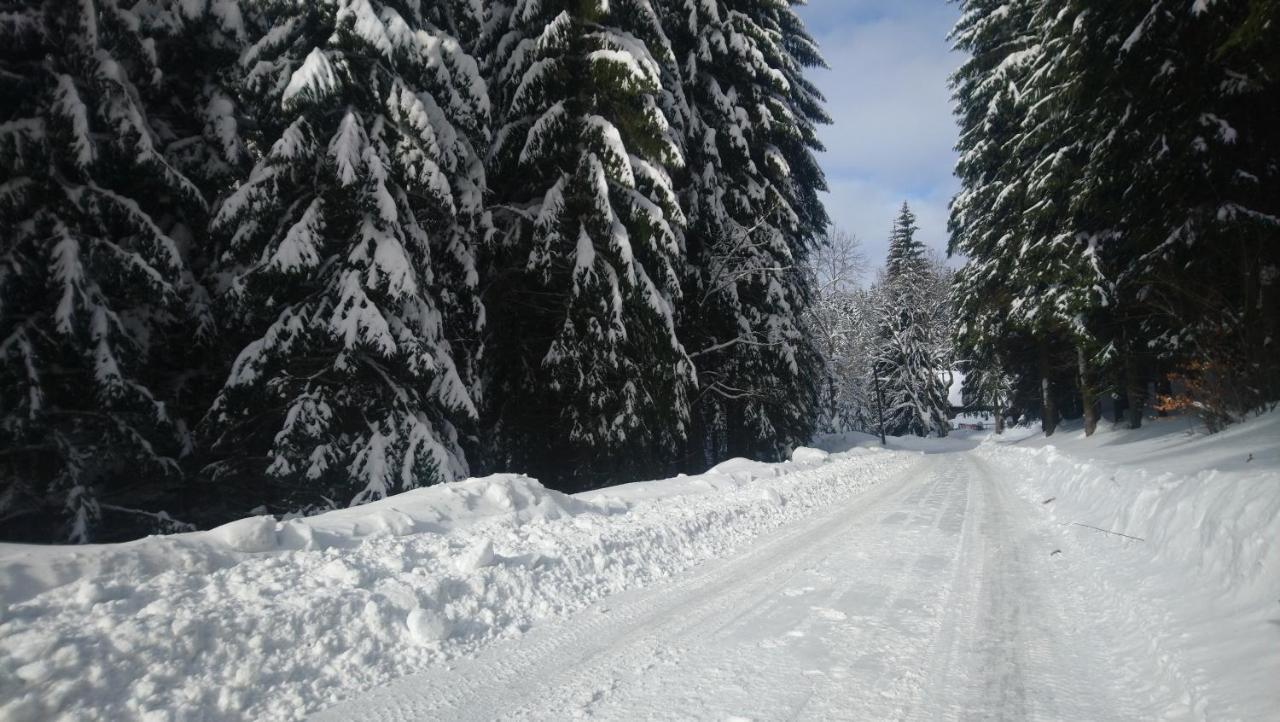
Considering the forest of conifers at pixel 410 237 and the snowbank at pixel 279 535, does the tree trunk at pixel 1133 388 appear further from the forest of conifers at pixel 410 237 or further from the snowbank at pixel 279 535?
the snowbank at pixel 279 535

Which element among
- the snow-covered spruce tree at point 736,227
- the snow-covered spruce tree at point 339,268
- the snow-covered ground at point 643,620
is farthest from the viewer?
the snow-covered spruce tree at point 736,227

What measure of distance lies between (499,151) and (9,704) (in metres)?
11.3

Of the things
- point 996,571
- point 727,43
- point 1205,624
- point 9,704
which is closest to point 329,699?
point 9,704

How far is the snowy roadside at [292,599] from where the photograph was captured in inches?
117

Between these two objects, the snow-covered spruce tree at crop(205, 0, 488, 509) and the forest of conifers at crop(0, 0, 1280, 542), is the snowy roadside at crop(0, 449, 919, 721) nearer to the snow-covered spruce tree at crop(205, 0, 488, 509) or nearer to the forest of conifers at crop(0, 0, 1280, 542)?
the snow-covered spruce tree at crop(205, 0, 488, 509)

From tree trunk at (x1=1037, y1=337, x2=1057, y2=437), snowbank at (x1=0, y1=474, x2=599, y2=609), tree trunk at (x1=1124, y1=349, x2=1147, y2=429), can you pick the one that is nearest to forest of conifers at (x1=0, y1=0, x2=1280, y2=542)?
tree trunk at (x1=1124, y1=349, x2=1147, y2=429)

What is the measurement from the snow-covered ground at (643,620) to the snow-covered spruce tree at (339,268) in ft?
10.1

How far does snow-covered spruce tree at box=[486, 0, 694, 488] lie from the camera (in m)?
11.3

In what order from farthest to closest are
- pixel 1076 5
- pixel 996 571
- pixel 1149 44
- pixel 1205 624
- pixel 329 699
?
1. pixel 1076 5
2. pixel 1149 44
3. pixel 996 571
4. pixel 1205 624
5. pixel 329 699

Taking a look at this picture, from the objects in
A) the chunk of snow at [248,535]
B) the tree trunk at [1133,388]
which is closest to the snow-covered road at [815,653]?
the chunk of snow at [248,535]

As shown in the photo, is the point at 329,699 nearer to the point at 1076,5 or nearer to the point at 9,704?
the point at 9,704

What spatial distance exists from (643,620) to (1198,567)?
3929 mm

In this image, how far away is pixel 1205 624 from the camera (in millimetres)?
3500

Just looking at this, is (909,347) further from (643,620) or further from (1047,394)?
(643,620)
